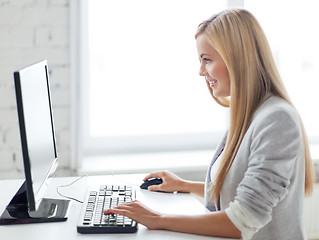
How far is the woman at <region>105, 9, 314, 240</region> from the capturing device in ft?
4.23

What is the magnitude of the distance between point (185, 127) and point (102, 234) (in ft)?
5.13

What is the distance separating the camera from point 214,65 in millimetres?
1533

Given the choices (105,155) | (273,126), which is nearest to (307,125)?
(105,155)

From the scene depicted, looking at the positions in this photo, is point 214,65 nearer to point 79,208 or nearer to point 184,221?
point 184,221

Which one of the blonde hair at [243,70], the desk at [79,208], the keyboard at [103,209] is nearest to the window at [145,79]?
the desk at [79,208]

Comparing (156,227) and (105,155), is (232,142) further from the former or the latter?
(105,155)

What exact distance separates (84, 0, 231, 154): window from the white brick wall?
0.80 feet

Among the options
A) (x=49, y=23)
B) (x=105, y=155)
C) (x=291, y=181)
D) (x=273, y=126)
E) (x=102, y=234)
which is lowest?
(x=105, y=155)

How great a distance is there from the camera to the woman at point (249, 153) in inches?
50.7

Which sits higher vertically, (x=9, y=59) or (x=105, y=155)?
(x=9, y=59)

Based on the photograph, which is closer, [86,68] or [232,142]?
[232,142]

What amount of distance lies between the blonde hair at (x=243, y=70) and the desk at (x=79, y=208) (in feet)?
0.60

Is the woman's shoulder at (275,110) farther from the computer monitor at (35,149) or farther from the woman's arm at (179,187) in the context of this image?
the computer monitor at (35,149)

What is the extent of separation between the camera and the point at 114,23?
2.65 m
